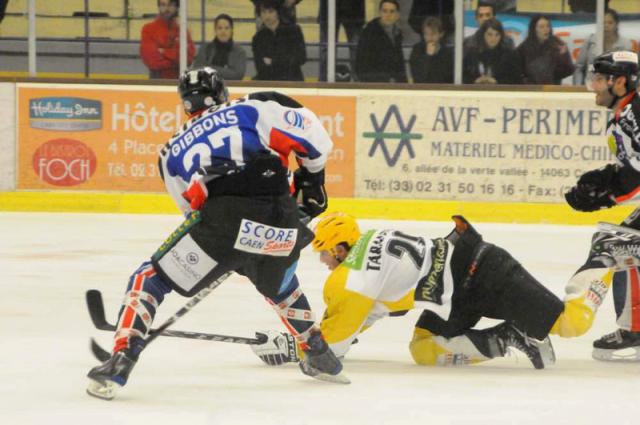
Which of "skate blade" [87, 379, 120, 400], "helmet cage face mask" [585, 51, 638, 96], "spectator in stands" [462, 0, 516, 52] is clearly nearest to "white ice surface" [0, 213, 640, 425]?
"skate blade" [87, 379, 120, 400]

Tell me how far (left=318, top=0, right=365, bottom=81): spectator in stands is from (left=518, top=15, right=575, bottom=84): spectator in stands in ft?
3.85

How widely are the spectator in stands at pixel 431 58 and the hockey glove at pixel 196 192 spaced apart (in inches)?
232

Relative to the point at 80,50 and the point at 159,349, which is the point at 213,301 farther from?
the point at 80,50

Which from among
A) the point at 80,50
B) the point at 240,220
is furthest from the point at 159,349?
the point at 80,50

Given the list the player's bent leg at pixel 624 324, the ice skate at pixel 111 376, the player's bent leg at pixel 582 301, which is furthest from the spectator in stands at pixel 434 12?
the ice skate at pixel 111 376

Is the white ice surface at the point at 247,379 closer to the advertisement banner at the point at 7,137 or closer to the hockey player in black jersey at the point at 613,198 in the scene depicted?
the hockey player in black jersey at the point at 613,198

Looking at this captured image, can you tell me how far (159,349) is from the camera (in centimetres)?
498

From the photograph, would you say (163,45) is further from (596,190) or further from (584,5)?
(596,190)

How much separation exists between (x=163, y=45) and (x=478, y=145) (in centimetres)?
245

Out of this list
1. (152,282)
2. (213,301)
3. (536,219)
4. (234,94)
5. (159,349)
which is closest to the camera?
(152,282)

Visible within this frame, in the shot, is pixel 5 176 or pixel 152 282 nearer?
pixel 152 282

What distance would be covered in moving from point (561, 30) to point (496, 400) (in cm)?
608

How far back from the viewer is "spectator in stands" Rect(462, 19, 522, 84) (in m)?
9.80

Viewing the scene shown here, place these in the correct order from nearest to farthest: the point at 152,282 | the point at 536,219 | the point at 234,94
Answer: the point at 152,282
the point at 536,219
the point at 234,94
